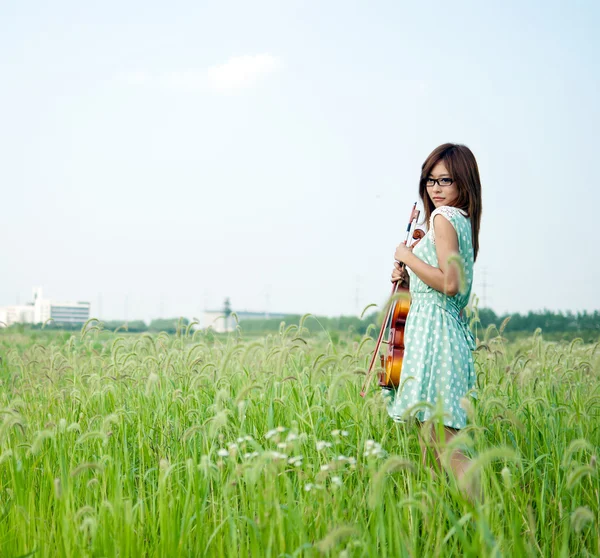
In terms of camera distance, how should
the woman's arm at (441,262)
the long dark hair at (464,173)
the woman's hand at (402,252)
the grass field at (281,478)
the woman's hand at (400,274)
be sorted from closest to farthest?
1. the grass field at (281,478)
2. the woman's arm at (441,262)
3. the woman's hand at (402,252)
4. the long dark hair at (464,173)
5. the woman's hand at (400,274)

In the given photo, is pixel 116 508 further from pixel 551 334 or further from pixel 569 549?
pixel 551 334

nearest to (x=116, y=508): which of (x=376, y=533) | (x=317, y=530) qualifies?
(x=317, y=530)

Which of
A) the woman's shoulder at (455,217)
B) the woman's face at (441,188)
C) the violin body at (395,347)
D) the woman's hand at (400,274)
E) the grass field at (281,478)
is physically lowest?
the grass field at (281,478)

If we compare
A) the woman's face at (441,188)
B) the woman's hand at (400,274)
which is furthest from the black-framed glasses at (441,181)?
the woman's hand at (400,274)

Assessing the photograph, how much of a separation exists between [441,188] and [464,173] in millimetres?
175

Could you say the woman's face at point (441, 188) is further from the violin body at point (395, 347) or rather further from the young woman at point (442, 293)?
the violin body at point (395, 347)

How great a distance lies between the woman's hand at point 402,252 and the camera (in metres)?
4.09

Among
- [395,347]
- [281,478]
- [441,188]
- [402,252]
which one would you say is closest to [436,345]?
[395,347]

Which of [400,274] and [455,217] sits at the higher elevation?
[455,217]

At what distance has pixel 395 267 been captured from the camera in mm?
4391

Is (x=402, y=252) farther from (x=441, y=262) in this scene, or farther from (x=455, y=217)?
(x=455, y=217)

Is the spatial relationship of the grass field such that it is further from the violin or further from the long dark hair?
the long dark hair

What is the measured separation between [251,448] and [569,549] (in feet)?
6.88

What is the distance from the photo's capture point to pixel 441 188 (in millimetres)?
4262
